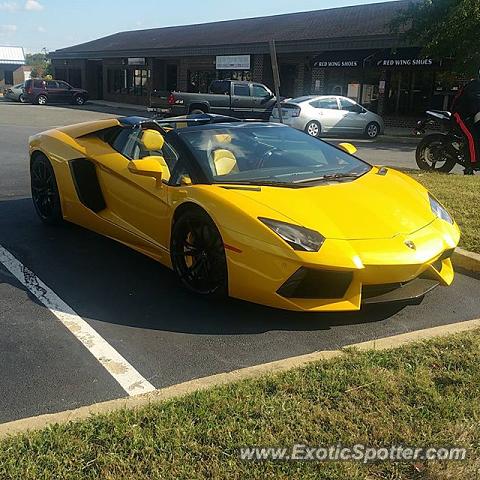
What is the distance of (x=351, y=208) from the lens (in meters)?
3.88

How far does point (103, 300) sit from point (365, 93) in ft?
77.5

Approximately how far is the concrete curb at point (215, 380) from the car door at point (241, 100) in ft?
62.3

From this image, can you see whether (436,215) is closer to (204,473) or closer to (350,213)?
(350,213)

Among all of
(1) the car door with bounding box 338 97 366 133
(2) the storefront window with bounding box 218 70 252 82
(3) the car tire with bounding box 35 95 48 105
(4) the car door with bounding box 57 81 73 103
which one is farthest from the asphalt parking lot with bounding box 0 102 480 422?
(4) the car door with bounding box 57 81 73 103

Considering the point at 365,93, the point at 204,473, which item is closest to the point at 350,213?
the point at 204,473

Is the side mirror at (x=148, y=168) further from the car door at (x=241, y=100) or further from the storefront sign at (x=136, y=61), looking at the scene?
the storefront sign at (x=136, y=61)

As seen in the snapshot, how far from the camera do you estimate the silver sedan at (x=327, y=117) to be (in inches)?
710


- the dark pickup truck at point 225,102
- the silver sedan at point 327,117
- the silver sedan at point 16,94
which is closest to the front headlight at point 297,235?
the silver sedan at point 327,117

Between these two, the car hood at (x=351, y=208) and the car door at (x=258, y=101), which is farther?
the car door at (x=258, y=101)

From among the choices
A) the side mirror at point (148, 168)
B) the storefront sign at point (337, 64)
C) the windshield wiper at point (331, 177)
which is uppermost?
the storefront sign at point (337, 64)

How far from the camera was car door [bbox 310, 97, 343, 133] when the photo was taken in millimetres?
18422

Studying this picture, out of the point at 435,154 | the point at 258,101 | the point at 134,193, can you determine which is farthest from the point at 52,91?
the point at 134,193

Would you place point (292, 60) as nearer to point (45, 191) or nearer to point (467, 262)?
point (45, 191)

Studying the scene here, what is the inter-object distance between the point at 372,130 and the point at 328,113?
7.06ft
